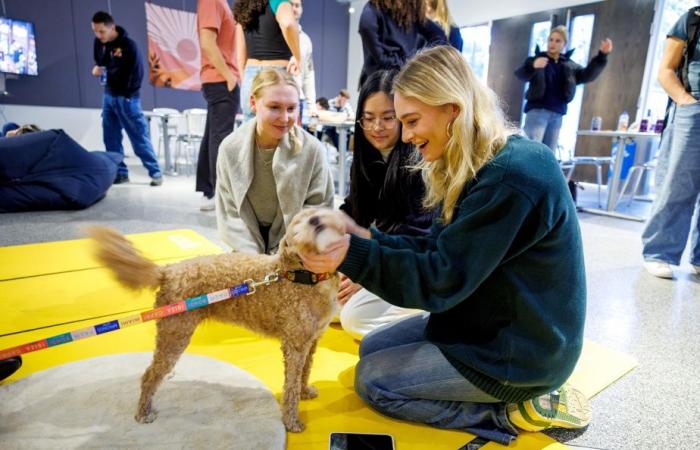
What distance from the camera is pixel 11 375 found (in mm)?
1504

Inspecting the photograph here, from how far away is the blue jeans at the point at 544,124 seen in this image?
4680 millimetres

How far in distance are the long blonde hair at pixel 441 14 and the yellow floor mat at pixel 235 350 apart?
2.09 m

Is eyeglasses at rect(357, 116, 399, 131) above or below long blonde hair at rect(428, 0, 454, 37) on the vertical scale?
below

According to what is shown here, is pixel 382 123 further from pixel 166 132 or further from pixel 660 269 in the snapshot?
pixel 166 132

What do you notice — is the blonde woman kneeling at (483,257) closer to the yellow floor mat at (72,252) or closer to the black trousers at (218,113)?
the yellow floor mat at (72,252)

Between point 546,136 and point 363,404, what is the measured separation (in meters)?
4.28

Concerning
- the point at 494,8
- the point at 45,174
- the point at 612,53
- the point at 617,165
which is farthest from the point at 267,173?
the point at 494,8

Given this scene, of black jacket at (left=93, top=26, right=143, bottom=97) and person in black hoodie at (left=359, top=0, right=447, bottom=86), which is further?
black jacket at (left=93, top=26, right=143, bottom=97)

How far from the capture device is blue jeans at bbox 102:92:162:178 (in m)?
5.29

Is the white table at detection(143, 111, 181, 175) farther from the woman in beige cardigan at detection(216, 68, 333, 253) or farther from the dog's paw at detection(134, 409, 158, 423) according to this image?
the dog's paw at detection(134, 409, 158, 423)

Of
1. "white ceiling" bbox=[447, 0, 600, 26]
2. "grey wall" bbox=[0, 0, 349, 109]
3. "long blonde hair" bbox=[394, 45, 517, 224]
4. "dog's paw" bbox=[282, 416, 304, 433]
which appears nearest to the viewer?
"long blonde hair" bbox=[394, 45, 517, 224]

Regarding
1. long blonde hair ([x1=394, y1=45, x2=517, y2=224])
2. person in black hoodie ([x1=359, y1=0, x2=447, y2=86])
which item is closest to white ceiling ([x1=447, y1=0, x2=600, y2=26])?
person in black hoodie ([x1=359, y1=0, x2=447, y2=86])

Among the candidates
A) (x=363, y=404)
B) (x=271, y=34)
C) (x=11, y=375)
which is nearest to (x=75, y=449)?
(x=11, y=375)

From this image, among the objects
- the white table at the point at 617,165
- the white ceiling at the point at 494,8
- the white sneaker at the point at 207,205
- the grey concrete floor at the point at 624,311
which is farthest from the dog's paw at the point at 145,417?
the white ceiling at the point at 494,8
